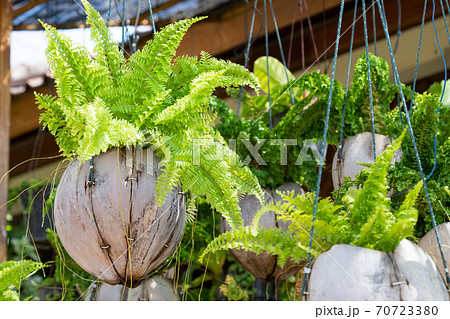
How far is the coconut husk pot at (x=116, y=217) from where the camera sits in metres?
1.11

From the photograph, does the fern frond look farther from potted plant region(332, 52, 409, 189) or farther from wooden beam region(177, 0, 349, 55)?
wooden beam region(177, 0, 349, 55)

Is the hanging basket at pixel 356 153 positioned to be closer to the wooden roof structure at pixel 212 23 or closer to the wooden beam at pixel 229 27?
the wooden roof structure at pixel 212 23

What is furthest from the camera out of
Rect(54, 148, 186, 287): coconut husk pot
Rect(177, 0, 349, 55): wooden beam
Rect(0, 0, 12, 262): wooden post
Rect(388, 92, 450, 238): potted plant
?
Rect(177, 0, 349, 55): wooden beam

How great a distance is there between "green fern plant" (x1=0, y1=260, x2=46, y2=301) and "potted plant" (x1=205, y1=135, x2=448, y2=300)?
61 cm

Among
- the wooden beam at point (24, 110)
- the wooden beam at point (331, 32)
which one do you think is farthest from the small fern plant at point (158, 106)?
the wooden beam at point (24, 110)

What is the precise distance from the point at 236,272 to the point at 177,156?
1.30 m

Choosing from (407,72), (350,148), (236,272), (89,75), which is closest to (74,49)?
(89,75)

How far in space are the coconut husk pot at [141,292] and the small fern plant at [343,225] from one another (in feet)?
1.65

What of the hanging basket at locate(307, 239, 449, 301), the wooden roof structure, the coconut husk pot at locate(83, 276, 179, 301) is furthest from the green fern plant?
the wooden roof structure

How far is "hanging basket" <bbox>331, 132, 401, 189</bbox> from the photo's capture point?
1.48m

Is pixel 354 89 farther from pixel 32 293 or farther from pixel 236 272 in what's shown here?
pixel 32 293

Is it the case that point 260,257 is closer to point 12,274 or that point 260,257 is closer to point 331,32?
point 12,274

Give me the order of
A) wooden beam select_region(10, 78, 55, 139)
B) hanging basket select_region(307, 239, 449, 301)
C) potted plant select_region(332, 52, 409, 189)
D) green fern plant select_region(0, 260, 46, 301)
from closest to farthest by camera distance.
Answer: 1. hanging basket select_region(307, 239, 449, 301)
2. green fern plant select_region(0, 260, 46, 301)
3. potted plant select_region(332, 52, 409, 189)
4. wooden beam select_region(10, 78, 55, 139)

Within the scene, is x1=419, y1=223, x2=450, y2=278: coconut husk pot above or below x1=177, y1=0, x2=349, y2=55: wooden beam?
below
